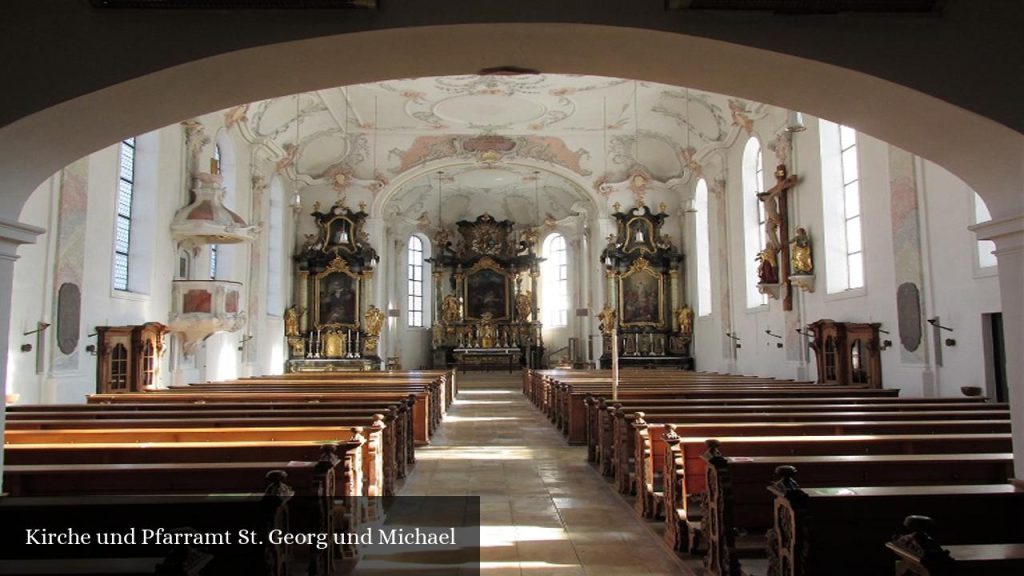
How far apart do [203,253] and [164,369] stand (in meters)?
3.00

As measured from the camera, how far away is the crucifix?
14172 mm

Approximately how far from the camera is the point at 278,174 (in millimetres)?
19672

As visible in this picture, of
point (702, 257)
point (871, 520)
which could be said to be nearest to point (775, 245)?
point (702, 257)

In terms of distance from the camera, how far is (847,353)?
11.9 meters

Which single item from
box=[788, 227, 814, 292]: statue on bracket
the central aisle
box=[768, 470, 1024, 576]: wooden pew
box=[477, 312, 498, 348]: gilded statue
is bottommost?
the central aisle

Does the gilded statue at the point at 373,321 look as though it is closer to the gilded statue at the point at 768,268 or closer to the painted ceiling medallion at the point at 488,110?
the painted ceiling medallion at the point at 488,110

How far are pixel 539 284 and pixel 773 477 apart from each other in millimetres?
23706

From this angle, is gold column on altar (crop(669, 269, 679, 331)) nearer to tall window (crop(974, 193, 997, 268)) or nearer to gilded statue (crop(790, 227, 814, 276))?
gilded statue (crop(790, 227, 814, 276))

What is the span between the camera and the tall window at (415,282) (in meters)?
27.4

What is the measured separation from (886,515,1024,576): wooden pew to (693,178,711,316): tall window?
18210 millimetres

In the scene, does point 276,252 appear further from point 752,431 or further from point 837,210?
point 752,431

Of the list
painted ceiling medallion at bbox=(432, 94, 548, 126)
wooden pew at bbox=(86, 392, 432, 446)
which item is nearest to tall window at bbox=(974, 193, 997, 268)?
wooden pew at bbox=(86, 392, 432, 446)

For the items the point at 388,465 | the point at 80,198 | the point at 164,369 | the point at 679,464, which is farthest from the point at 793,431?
the point at 164,369

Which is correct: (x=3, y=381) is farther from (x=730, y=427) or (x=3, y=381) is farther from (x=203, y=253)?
(x=203, y=253)
